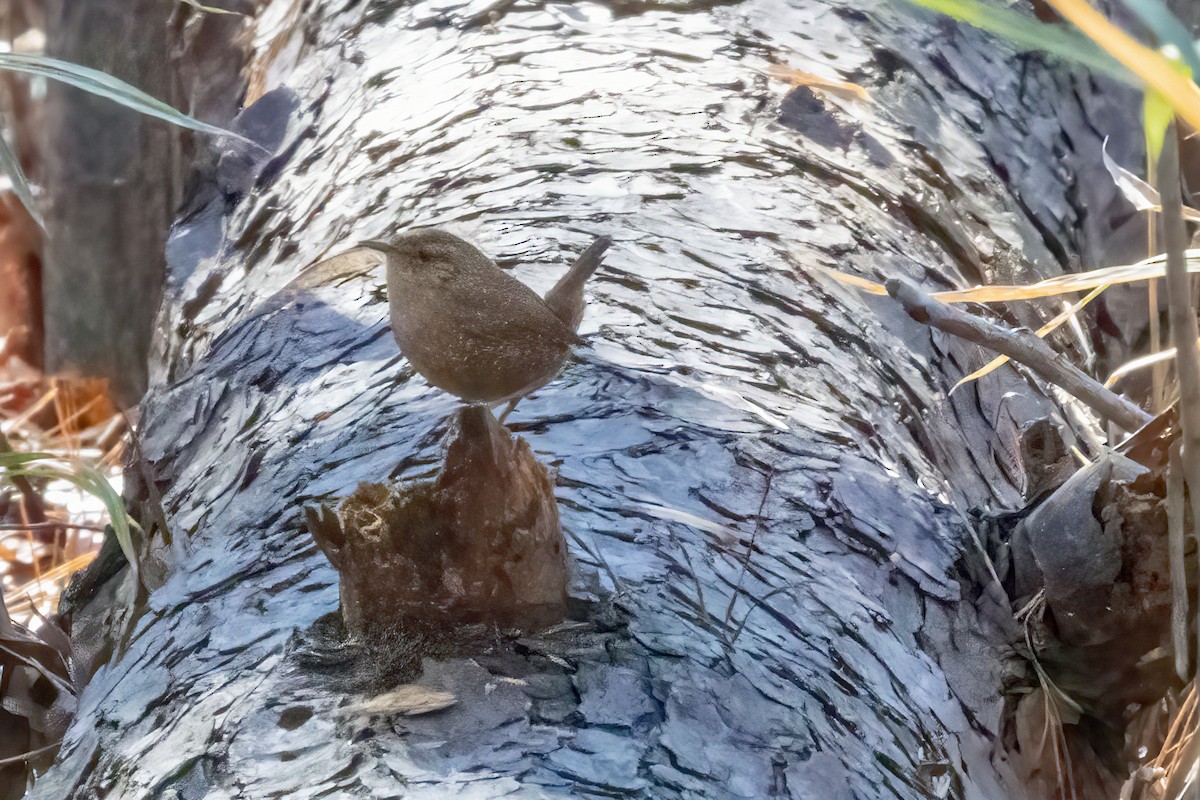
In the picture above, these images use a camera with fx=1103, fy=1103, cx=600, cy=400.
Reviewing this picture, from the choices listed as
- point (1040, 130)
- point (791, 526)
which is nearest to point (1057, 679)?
point (791, 526)

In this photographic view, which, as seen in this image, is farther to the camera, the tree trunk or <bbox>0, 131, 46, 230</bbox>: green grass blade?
<bbox>0, 131, 46, 230</bbox>: green grass blade

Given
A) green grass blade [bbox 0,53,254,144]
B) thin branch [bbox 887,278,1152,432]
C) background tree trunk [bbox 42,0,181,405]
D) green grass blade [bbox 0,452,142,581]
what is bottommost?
background tree trunk [bbox 42,0,181,405]

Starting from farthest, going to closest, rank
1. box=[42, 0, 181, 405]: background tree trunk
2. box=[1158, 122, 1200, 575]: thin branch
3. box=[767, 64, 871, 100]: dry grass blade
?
1. box=[42, 0, 181, 405]: background tree trunk
2. box=[767, 64, 871, 100]: dry grass blade
3. box=[1158, 122, 1200, 575]: thin branch

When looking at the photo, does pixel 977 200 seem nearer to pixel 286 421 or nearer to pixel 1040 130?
pixel 1040 130

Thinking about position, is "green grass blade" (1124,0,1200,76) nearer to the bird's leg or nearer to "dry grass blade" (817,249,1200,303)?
"dry grass blade" (817,249,1200,303)

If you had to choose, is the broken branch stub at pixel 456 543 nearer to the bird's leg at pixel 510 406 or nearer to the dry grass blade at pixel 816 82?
the bird's leg at pixel 510 406

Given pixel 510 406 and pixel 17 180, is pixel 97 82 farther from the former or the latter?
pixel 510 406

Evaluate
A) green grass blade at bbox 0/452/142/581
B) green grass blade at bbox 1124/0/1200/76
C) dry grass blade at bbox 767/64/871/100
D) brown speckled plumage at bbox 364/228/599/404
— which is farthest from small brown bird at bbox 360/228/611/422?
dry grass blade at bbox 767/64/871/100
